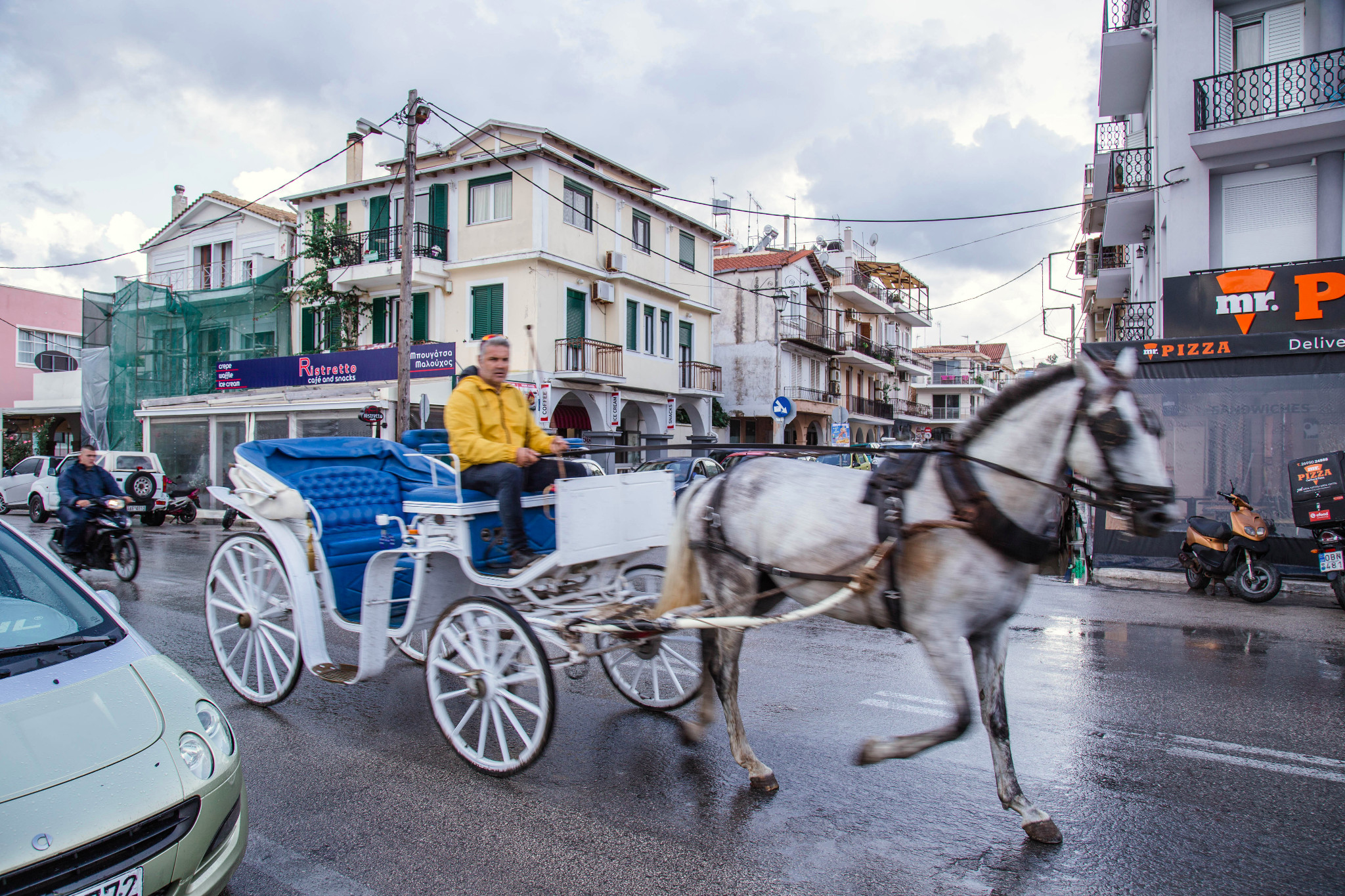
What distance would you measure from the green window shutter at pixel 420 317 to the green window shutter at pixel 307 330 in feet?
12.9

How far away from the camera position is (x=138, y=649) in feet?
10.0

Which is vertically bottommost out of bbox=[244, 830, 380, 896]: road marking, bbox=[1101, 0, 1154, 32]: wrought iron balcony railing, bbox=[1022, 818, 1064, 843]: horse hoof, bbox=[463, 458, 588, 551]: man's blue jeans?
bbox=[244, 830, 380, 896]: road marking

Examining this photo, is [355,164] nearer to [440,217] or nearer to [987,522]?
[440,217]

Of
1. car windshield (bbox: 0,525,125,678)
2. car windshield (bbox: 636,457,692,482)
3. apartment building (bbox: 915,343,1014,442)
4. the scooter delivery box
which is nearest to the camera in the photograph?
car windshield (bbox: 0,525,125,678)

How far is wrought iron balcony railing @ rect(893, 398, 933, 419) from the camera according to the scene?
190 ft

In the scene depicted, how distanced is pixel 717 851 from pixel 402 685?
121 inches

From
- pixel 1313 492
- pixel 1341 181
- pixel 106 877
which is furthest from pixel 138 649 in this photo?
pixel 1341 181

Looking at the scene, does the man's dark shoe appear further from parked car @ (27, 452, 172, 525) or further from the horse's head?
parked car @ (27, 452, 172, 525)

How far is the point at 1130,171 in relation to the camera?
1902 centimetres

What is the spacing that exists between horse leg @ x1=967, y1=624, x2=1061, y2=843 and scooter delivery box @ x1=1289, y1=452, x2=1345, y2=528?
756cm

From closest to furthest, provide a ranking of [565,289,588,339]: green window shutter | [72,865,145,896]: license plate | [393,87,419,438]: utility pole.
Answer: [72,865,145,896]: license plate < [393,87,419,438]: utility pole < [565,289,588,339]: green window shutter

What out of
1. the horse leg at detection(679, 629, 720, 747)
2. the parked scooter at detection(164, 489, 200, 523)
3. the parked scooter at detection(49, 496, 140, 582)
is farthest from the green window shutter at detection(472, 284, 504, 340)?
the horse leg at detection(679, 629, 720, 747)

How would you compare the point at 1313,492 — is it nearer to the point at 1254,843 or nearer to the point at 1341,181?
the point at 1254,843

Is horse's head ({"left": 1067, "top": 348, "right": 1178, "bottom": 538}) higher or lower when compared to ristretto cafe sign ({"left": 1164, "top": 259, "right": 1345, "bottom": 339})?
lower
